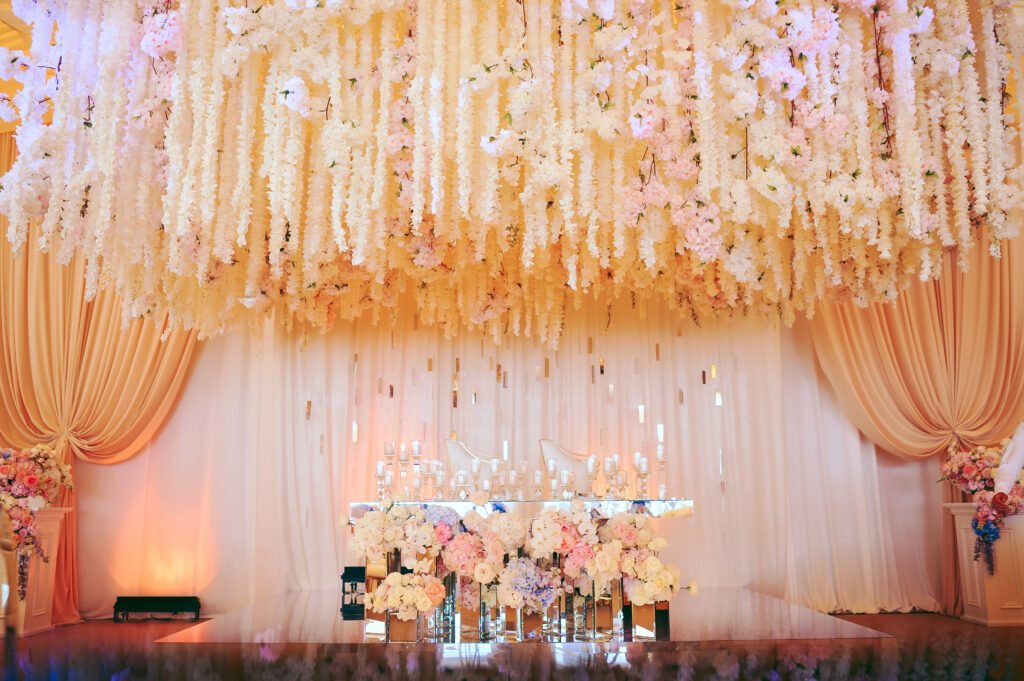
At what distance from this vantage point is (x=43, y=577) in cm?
539

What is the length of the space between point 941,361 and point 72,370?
587 cm

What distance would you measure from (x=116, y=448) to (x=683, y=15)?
472cm

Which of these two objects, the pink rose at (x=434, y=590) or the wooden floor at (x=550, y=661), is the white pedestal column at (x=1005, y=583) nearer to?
the wooden floor at (x=550, y=661)

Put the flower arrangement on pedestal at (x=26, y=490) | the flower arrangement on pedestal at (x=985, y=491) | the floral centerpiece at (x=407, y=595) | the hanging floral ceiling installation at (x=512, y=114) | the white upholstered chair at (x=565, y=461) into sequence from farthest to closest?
the white upholstered chair at (x=565, y=461) < the flower arrangement on pedestal at (x=985, y=491) < the flower arrangement on pedestal at (x=26, y=490) < the floral centerpiece at (x=407, y=595) < the hanging floral ceiling installation at (x=512, y=114)

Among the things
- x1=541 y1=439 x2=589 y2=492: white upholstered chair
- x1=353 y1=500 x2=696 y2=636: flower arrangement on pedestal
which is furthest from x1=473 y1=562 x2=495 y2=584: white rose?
x1=541 y1=439 x2=589 y2=492: white upholstered chair

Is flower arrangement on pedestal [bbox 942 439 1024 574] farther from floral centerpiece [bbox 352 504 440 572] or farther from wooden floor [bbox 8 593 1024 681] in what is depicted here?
floral centerpiece [bbox 352 504 440 572]

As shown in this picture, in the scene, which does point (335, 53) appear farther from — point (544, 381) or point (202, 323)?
point (544, 381)

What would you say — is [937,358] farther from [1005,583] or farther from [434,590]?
[434,590]

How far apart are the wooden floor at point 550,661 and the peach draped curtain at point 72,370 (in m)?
3.25

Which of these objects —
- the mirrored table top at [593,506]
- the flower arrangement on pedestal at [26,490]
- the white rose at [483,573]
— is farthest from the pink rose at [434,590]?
the flower arrangement on pedestal at [26,490]

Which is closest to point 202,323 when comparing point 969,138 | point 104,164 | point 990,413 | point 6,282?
point 104,164

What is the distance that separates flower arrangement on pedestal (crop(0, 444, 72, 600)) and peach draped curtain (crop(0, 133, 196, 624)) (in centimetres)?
43

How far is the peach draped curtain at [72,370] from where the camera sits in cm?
585

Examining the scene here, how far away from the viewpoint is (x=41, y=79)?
3271 mm
